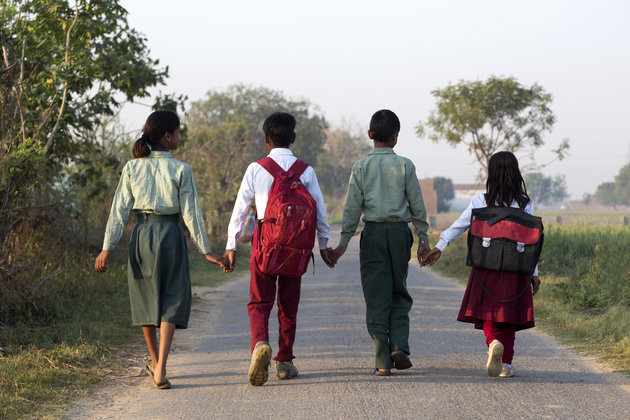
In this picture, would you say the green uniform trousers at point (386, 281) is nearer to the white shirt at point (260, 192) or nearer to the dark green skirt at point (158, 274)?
the white shirt at point (260, 192)

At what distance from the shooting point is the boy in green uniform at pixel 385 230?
18.5ft

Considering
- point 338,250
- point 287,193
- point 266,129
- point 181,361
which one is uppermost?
point 266,129

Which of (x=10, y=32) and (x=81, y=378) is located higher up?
(x=10, y=32)

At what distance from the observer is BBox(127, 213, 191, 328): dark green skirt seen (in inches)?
209

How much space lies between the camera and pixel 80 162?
1266 centimetres

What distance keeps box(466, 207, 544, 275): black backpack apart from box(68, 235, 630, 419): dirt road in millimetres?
819

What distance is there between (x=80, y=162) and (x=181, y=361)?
23.7 ft

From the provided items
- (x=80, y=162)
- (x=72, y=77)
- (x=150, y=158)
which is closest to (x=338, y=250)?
(x=150, y=158)

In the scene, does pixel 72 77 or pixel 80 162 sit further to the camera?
pixel 80 162

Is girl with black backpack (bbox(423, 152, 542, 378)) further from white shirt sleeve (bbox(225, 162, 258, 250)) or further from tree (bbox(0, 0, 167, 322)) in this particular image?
tree (bbox(0, 0, 167, 322))

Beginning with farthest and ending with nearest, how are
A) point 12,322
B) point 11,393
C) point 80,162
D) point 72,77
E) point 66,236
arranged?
point 80,162 < point 66,236 < point 72,77 < point 12,322 < point 11,393

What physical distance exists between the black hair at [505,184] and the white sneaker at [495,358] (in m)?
1.02

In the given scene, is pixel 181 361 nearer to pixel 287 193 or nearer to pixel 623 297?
pixel 287 193

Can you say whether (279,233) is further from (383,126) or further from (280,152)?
(383,126)
